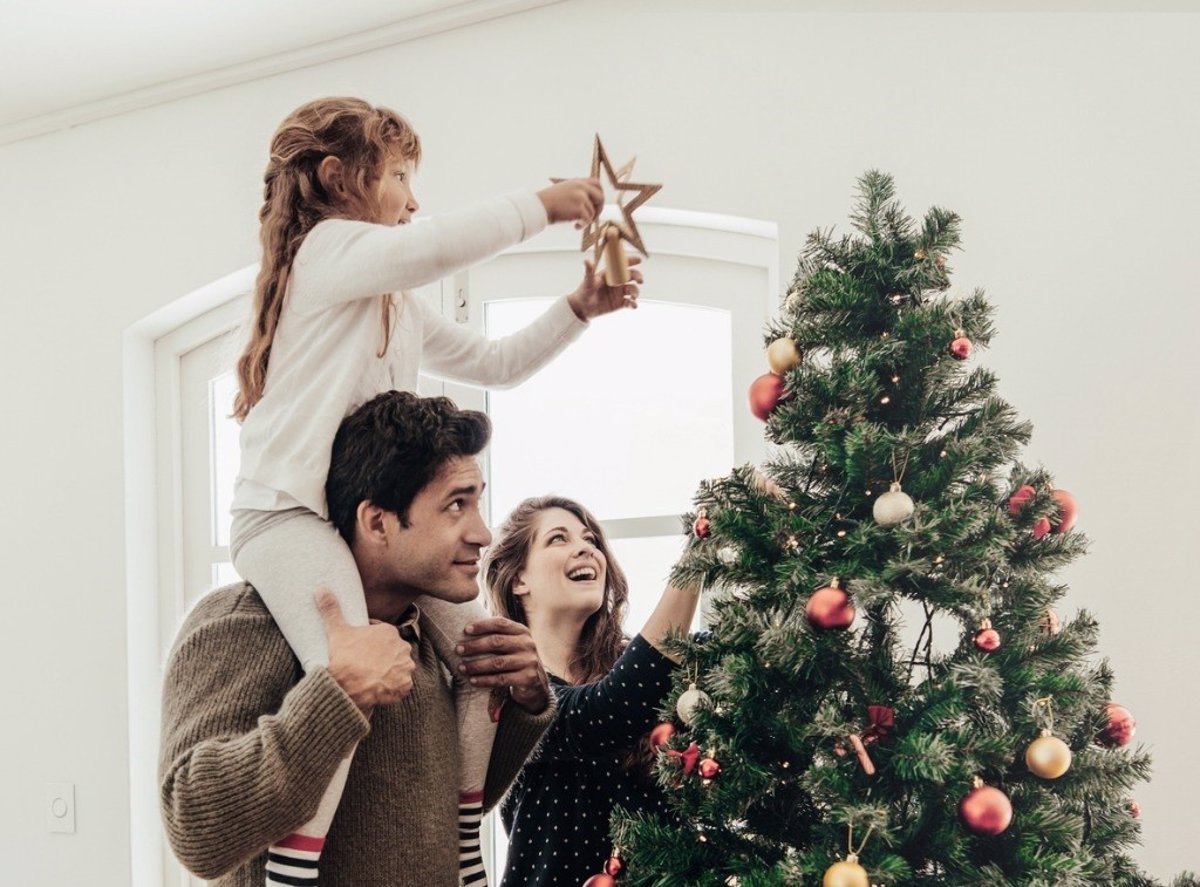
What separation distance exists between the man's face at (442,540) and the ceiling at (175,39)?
1400mm

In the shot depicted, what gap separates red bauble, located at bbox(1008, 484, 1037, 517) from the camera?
1.41 metres

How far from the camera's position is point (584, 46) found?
8.32 feet

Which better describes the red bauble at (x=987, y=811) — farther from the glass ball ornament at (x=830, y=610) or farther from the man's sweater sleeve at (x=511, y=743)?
the man's sweater sleeve at (x=511, y=743)

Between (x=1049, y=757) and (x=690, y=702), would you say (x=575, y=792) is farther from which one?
(x=1049, y=757)

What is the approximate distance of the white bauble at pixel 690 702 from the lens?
4.52 ft

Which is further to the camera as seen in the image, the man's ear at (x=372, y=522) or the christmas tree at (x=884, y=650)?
the man's ear at (x=372, y=522)

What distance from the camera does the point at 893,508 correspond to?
131 centimetres

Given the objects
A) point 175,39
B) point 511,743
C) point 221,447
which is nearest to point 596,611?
point 511,743

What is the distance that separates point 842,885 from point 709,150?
1.53 m

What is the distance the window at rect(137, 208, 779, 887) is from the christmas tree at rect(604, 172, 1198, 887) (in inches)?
41.2

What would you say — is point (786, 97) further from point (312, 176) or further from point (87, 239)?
point (87, 239)

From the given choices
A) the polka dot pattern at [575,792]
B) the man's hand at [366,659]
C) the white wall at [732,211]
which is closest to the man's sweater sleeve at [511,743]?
the polka dot pattern at [575,792]

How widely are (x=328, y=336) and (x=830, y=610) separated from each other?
2.16 feet

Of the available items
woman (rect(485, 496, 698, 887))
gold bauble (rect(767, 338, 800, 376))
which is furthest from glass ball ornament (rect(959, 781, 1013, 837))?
gold bauble (rect(767, 338, 800, 376))
